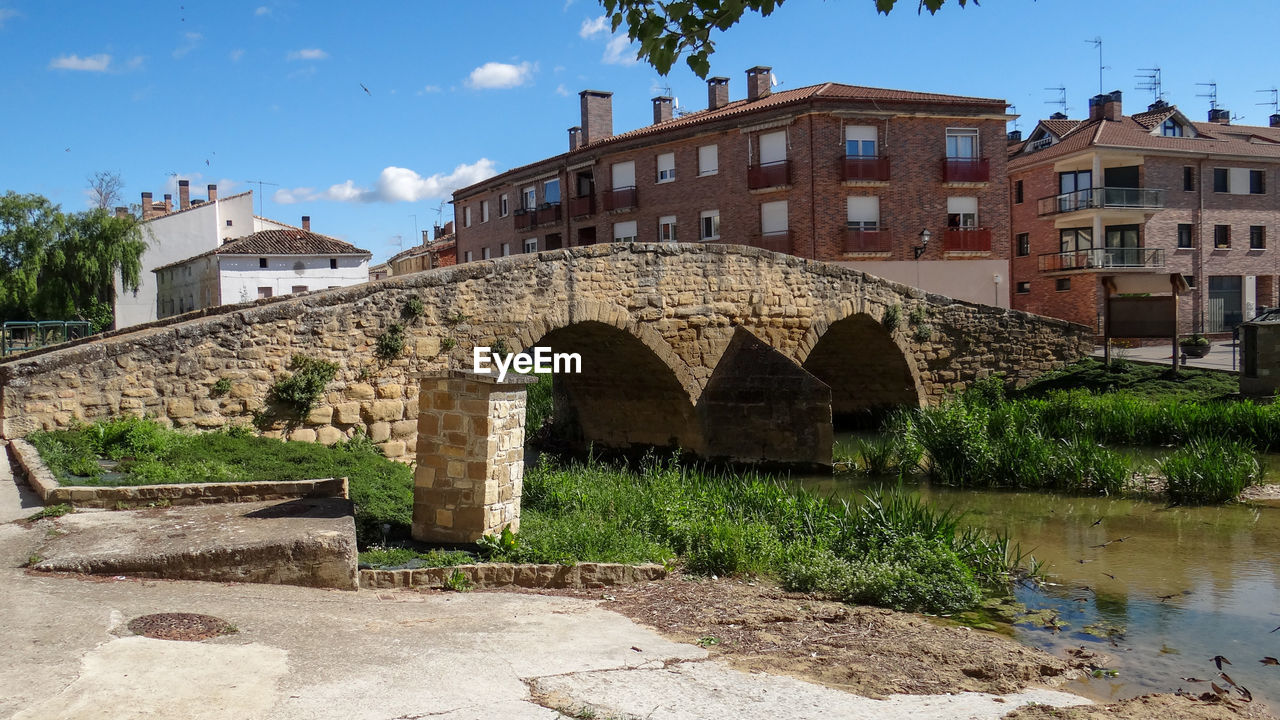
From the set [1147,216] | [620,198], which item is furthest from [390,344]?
[1147,216]

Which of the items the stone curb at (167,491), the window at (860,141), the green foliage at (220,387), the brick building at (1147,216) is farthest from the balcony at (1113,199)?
the stone curb at (167,491)

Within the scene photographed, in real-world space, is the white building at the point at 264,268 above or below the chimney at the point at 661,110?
below

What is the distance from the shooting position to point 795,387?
1535cm

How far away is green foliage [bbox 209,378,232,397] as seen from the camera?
10.2 metres

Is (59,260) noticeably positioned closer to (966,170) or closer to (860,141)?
(860,141)

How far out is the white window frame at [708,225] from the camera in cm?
3041

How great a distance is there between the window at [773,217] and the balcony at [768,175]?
63 centimetres

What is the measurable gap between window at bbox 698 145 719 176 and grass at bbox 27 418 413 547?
21434 millimetres

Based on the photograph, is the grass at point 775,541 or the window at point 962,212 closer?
the grass at point 775,541

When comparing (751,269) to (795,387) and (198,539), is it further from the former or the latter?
(198,539)

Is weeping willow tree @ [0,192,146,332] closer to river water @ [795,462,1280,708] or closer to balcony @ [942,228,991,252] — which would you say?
balcony @ [942,228,991,252]

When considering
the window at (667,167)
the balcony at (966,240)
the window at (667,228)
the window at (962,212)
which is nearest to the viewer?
the balcony at (966,240)

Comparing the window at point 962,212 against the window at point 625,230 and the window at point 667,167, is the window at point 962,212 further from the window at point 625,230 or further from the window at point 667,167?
the window at point 625,230

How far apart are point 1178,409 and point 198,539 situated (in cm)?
1506
